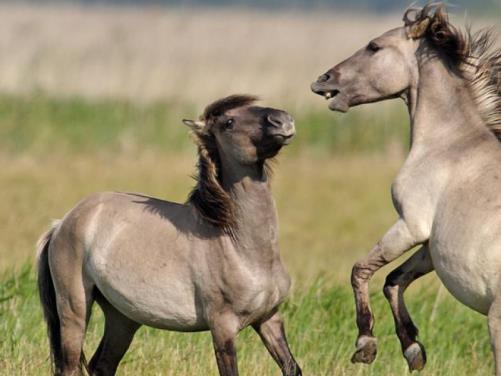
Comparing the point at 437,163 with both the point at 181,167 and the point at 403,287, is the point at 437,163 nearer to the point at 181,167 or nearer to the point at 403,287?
the point at 403,287

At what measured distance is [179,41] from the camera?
37.6 metres

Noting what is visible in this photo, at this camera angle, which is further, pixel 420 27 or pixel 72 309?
pixel 72 309

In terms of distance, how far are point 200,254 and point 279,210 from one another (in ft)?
29.7

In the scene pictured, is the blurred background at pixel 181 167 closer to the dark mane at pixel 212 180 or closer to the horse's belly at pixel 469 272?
the dark mane at pixel 212 180

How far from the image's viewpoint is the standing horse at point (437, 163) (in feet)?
20.8

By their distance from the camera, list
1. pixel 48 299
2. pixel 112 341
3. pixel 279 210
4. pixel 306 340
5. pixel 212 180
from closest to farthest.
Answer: pixel 212 180 < pixel 112 341 < pixel 48 299 < pixel 306 340 < pixel 279 210

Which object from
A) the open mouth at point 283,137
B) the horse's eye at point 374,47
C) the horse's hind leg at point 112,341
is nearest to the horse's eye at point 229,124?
the open mouth at point 283,137

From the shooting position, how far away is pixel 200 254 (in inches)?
263

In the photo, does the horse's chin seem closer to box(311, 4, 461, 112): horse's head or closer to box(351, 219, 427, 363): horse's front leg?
box(311, 4, 461, 112): horse's head

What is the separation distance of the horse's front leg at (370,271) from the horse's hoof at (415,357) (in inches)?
8.3

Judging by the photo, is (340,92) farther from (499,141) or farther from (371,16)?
(371,16)

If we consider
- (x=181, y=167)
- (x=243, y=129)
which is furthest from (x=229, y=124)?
(x=181, y=167)

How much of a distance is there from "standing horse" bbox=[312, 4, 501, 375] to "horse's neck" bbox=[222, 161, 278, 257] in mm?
500

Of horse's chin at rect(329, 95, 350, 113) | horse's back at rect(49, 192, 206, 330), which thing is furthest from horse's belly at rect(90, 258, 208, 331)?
horse's chin at rect(329, 95, 350, 113)
